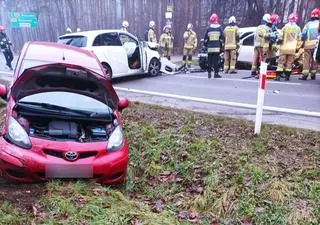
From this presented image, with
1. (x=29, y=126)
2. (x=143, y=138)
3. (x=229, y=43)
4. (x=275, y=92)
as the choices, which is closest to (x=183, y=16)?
(x=229, y=43)

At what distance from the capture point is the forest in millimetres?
22172

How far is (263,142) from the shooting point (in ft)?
17.6

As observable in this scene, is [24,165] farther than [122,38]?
No

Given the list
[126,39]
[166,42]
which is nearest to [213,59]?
[126,39]

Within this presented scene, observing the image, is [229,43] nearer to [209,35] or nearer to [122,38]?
[209,35]

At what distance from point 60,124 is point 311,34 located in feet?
29.7

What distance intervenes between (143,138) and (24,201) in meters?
2.46

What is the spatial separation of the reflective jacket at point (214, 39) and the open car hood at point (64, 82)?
7707 millimetres

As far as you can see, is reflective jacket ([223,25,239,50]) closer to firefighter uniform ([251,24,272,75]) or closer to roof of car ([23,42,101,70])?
firefighter uniform ([251,24,272,75])

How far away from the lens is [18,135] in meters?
4.06

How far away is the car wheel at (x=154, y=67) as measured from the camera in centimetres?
1314

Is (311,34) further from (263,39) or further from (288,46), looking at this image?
(263,39)

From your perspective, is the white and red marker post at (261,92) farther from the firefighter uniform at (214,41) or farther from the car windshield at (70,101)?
the firefighter uniform at (214,41)

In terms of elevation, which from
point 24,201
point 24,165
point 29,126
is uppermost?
point 29,126
